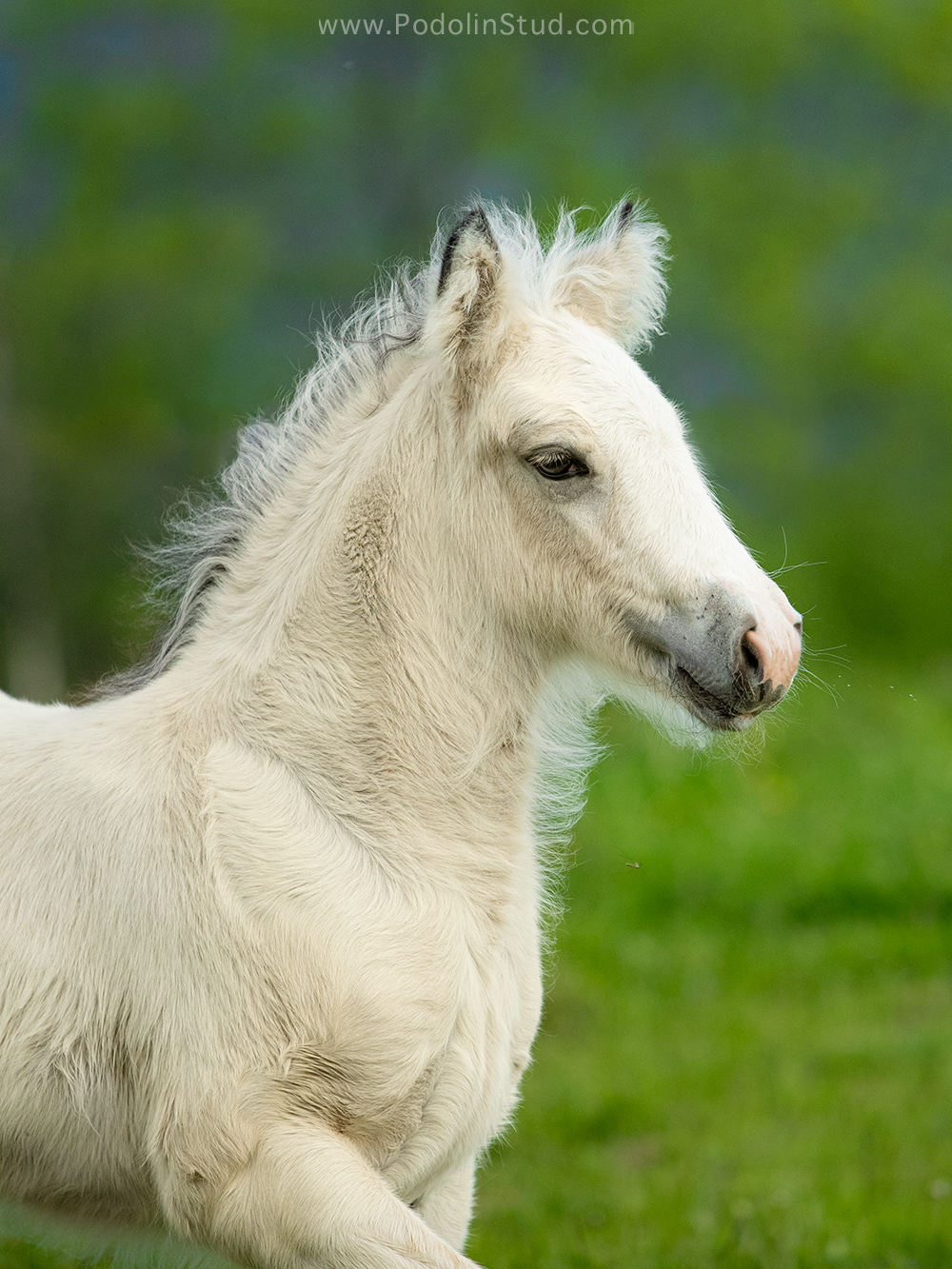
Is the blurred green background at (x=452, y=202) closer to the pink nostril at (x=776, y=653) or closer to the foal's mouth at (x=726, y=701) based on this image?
the foal's mouth at (x=726, y=701)

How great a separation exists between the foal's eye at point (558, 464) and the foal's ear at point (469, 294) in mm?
286

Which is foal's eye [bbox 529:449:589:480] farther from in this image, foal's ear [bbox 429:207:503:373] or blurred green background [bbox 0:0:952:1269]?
blurred green background [bbox 0:0:952:1269]

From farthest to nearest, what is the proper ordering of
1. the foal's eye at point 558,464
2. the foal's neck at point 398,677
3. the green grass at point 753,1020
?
the green grass at point 753,1020, the foal's neck at point 398,677, the foal's eye at point 558,464

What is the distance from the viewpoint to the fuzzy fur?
2867 millimetres

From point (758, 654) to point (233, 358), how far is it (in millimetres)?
14892

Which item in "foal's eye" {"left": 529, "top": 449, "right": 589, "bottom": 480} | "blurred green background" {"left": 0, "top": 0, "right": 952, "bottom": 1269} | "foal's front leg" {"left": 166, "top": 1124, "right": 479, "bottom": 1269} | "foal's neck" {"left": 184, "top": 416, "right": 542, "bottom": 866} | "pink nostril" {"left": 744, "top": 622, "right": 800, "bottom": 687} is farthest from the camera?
"blurred green background" {"left": 0, "top": 0, "right": 952, "bottom": 1269}

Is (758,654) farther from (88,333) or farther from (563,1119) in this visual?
(88,333)

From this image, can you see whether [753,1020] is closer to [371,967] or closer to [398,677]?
[398,677]

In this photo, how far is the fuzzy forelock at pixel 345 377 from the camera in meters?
3.46

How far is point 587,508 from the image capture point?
304 centimetres


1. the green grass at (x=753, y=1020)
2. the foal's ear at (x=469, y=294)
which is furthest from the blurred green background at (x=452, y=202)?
the foal's ear at (x=469, y=294)

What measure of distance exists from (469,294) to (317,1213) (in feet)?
6.43

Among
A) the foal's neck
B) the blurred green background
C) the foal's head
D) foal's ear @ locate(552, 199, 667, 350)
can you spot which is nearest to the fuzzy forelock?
foal's ear @ locate(552, 199, 667, 350)

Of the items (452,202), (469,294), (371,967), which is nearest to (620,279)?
(469,294)
